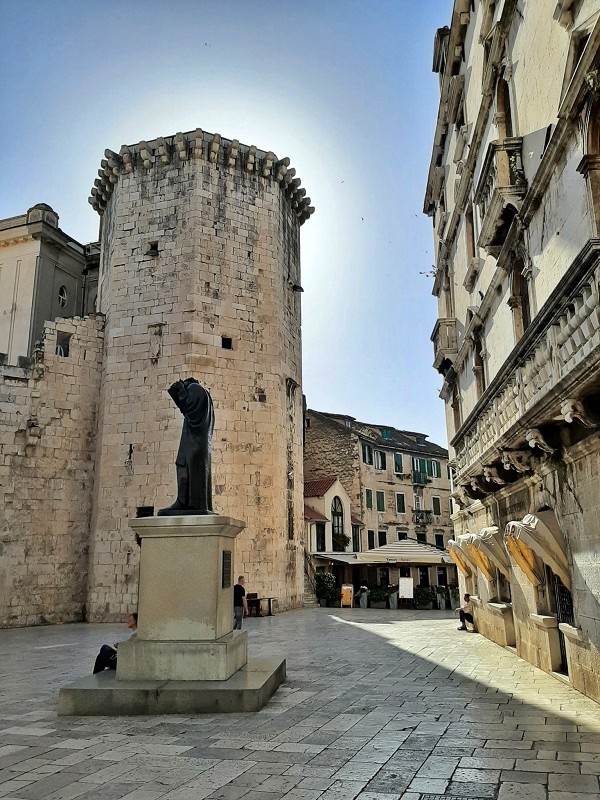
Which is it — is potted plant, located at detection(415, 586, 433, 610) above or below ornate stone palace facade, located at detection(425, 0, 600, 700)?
below

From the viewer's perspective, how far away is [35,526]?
68.1 feet

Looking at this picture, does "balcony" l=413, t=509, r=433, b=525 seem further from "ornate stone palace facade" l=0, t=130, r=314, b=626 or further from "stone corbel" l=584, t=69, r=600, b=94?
"stone corbel" l=584, t=69, r=600, b=94

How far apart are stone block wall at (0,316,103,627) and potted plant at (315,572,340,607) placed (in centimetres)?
1032

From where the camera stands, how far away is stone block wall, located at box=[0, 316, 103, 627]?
798 inches

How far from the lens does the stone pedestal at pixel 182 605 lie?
293 inches

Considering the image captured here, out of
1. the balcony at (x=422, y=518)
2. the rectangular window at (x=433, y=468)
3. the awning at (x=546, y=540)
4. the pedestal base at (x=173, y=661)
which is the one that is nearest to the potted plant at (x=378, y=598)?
the balcony at (x=422, y=518)

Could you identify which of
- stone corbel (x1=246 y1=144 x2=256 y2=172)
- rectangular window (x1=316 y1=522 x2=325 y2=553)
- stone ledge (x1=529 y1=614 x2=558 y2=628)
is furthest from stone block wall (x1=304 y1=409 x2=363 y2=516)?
stone ledge (x1=529 y1=614 x2=558 y2=628)

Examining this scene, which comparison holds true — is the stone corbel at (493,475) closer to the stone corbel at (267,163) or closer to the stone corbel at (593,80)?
the stone corbel at (593,80)

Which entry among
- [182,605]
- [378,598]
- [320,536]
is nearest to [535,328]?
[182,605]

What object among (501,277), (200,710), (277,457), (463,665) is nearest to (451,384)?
(277,457)

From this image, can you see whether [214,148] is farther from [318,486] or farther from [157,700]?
[157,700]

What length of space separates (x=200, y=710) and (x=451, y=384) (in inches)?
628

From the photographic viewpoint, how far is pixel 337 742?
5855mm

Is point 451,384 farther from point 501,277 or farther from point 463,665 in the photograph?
point 463,665
